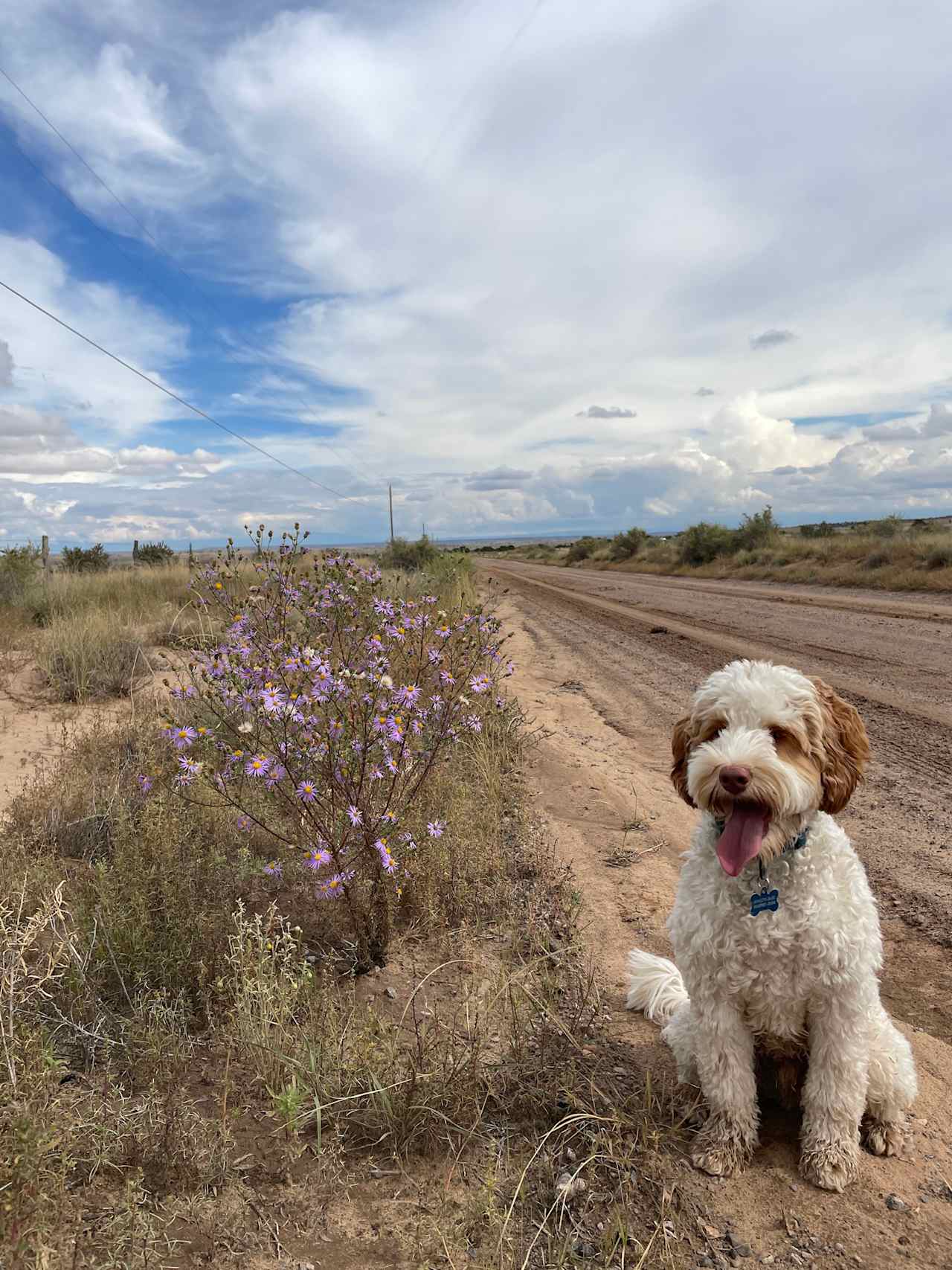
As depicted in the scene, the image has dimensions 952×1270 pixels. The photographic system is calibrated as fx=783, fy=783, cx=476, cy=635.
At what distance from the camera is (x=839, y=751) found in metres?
2.30

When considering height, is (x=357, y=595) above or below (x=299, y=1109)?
above

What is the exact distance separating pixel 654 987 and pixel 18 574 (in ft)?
51.2

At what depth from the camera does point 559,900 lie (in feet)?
13.9

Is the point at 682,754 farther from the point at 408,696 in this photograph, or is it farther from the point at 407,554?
the point at 407,554

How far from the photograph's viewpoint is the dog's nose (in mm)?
2146

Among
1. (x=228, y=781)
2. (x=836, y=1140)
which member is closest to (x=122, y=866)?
(x=228, y=781)

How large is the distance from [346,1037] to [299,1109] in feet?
0.98

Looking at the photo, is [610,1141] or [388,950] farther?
[388,950]

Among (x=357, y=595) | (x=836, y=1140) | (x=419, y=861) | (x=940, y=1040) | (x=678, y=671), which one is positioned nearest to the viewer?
(x=836, y=1140)

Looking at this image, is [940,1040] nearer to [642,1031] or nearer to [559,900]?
[642,1031]

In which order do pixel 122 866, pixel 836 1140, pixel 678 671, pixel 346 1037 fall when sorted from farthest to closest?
pixel 678 671, pixel 122 866, pixel 346 1037, pixel 836 1140

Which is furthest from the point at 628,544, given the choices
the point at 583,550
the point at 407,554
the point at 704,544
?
the point at 407,554

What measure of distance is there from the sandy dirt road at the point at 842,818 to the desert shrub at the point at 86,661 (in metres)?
4.96

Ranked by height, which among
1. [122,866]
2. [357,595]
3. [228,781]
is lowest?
[122,866]
